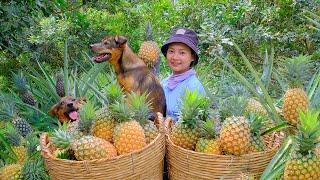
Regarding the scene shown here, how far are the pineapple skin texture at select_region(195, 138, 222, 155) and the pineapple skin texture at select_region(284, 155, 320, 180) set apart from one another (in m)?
0.47

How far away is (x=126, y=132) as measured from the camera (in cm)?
251

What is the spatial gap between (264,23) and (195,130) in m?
4.63

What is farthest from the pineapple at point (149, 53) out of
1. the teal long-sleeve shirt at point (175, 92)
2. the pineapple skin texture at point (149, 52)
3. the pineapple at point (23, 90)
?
the pineapple at point (23, 90)

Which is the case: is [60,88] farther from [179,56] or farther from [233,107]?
[233,107]

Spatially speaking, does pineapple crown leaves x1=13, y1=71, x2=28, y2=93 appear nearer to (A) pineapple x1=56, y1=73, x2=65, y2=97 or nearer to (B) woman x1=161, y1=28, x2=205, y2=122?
(A) pineapple x1=56, y1=73, x2=65, y2=97

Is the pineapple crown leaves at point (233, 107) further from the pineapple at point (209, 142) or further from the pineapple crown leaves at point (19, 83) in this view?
the pineapple crown leaves at point (19, 83)

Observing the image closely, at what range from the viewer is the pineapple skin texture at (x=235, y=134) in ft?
7.88

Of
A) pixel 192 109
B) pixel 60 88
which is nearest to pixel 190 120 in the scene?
pixel 192 109

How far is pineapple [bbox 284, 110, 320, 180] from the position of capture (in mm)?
2006

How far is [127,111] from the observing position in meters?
2.58

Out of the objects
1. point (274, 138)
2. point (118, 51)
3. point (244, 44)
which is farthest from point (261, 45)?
point (274, 138)

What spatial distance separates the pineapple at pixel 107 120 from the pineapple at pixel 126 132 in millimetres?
55

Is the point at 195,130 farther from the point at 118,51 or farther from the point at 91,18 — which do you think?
the point at 91,18

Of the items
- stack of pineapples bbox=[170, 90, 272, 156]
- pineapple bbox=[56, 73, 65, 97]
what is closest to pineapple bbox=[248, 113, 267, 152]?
stack of pineapples bbox=[170, 90, 272, 156]
